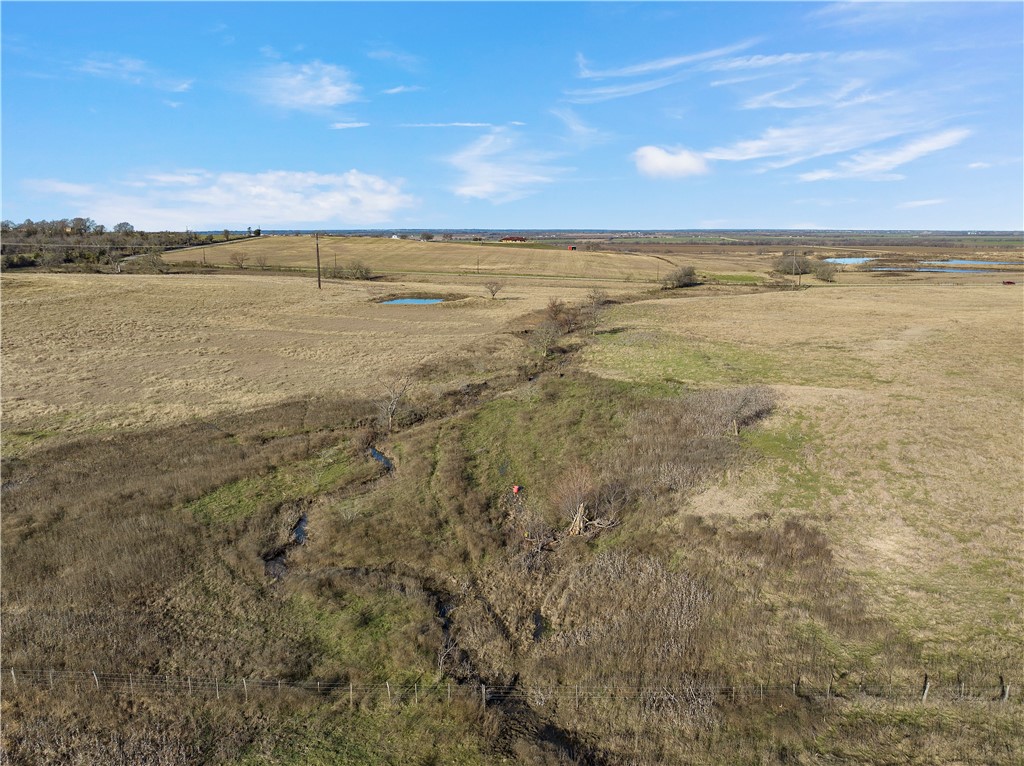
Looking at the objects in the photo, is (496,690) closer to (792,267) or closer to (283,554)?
(283,554)

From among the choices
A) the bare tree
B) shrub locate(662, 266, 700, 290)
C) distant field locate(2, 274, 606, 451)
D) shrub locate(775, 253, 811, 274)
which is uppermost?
shrub locate(775, 253, 811, 274)

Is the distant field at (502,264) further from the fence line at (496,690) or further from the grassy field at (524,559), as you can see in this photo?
the fence line at (496,690)

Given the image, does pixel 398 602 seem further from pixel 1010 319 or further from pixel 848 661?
pixel 1010 319

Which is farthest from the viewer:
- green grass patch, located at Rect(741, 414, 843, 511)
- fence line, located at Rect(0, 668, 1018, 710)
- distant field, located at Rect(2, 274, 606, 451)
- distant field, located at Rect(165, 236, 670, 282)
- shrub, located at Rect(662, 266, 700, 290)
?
distant field, located at Rect(165, 236, 670, 282)

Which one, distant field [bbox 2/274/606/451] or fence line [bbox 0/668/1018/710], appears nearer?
fence line [bbox 0/668/1018/710]

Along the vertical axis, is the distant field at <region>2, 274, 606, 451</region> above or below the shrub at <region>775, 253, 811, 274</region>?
below

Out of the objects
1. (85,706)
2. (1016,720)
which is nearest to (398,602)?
(85,706)

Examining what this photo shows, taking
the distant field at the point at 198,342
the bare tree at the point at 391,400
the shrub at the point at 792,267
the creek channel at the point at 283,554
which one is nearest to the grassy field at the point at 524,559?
the creek channel at the point at 283,554

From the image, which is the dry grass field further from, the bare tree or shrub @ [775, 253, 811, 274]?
shrub @ [775, 253, 811, 274]

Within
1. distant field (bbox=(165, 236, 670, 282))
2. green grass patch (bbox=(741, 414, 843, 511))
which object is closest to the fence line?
green grass patch (bbox=(741, 414, 843, 511))
